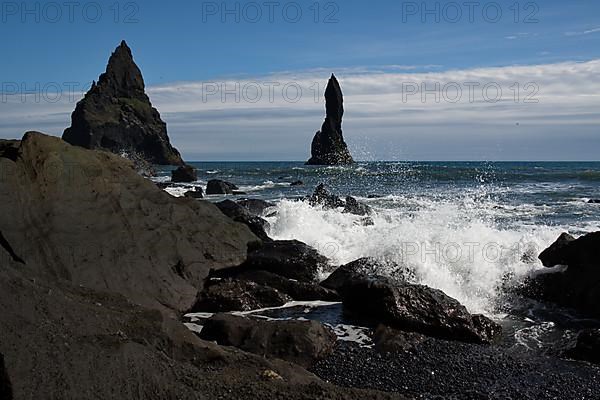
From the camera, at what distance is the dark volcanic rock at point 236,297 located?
8.84 m

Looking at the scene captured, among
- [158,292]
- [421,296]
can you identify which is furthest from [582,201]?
[158,292]

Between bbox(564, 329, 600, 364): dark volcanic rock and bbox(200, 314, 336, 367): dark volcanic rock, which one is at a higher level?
bbox(200, 314, 336, 367): dark volcanic rock

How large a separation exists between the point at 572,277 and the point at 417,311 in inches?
129

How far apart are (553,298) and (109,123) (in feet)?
270

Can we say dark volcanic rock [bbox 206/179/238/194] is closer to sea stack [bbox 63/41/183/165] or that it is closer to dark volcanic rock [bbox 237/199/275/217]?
dark volcanic rock [bbox 237/199/275/217]

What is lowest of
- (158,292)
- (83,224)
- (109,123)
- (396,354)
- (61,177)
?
(396,354)

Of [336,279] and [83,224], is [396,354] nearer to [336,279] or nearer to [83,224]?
[336,279]

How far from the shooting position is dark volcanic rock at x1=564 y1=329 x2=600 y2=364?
7.05 m

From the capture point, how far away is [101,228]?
326 inches

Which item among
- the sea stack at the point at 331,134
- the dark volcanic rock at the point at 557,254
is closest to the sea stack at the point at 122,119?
the sea stack at the point at 331,134

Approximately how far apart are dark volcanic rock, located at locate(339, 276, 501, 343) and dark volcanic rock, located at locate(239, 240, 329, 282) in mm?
2260

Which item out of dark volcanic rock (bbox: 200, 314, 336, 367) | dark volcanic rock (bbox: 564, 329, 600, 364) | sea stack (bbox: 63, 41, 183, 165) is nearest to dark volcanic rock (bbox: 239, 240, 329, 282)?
dark volcanic rock (bbox: 200, 314, 336, 367)

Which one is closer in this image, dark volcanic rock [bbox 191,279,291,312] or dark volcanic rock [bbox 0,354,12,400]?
dark volcanic rock [bbox 0,354,12,400]

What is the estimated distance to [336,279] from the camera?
33.2 feet
